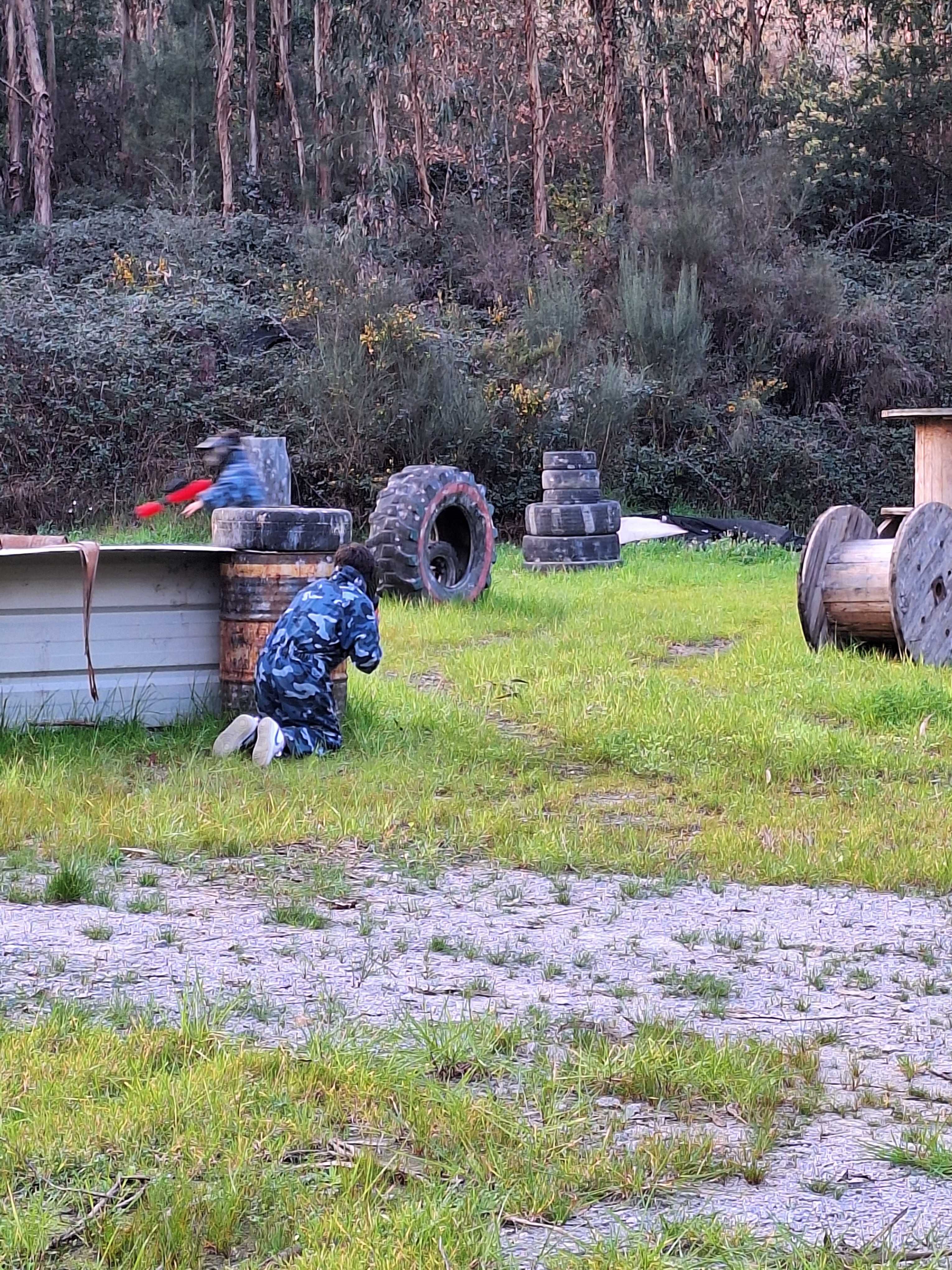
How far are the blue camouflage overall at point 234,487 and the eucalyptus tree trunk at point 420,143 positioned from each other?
21.5 meters

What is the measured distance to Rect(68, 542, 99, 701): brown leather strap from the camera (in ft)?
26.4

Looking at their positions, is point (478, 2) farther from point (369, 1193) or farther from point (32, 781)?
point (369, 1193)

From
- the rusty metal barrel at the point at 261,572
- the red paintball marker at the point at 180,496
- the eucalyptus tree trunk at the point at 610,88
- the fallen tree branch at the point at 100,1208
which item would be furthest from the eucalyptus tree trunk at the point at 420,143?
the fallen tree branch at the point at 100,1208

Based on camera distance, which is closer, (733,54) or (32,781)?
(32,781)

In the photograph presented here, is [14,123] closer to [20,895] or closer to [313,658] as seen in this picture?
[313,658]

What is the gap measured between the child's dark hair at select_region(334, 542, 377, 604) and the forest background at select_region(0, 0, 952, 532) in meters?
13.3

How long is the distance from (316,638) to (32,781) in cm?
174

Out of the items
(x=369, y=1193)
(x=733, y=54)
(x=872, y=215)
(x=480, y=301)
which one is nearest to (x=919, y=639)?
(x=369, y=1193)

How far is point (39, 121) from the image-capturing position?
33062mm

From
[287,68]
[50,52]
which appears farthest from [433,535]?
[50,52]

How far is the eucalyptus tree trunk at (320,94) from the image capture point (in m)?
35.2

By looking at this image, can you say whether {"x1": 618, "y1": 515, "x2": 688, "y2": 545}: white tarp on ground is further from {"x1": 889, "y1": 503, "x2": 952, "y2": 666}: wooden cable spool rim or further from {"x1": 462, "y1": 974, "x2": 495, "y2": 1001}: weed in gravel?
{"x1": 462, "y1": 974, "x2": 495, "y2": 1001}: weed in gravel

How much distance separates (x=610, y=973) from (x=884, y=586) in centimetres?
708

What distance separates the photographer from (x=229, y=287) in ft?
85.7
